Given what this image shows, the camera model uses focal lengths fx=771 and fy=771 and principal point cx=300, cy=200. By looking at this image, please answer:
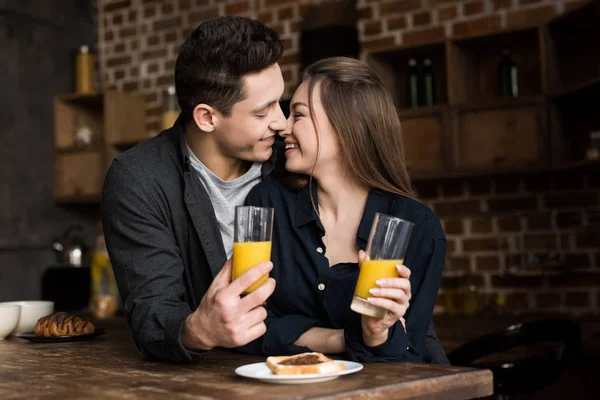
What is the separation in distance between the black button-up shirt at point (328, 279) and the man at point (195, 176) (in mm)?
108

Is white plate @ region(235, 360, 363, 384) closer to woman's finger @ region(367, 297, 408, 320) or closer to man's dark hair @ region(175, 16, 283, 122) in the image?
woman's finger @ region(367, 297, 408, 320)

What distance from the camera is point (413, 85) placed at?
389 centimetres

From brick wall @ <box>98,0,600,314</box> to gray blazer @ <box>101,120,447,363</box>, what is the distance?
6.59 ft

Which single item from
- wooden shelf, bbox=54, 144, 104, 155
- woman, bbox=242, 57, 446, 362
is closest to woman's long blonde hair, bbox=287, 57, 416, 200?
woman, bbox=242, 57, 446, 362

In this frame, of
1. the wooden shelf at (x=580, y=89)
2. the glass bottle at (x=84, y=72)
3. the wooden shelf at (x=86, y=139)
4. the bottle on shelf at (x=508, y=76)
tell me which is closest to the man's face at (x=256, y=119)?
the wooden shelf at (x=580, y=89)

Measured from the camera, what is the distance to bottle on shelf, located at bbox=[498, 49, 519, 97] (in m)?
3.65

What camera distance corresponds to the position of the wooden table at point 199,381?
1.22 meters

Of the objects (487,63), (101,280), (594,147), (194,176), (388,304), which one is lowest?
(101,280)

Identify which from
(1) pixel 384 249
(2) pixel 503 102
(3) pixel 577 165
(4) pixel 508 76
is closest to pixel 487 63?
(4) pixel 508 76

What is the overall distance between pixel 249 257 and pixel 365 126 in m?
0.57

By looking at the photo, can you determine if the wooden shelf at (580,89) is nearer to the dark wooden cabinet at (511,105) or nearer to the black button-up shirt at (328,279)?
the dark wooden cabinet at (511,105)

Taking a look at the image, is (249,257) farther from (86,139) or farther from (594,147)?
(86,139)

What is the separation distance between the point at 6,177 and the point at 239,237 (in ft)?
12.3

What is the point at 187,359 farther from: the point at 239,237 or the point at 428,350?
the point at 428,350
